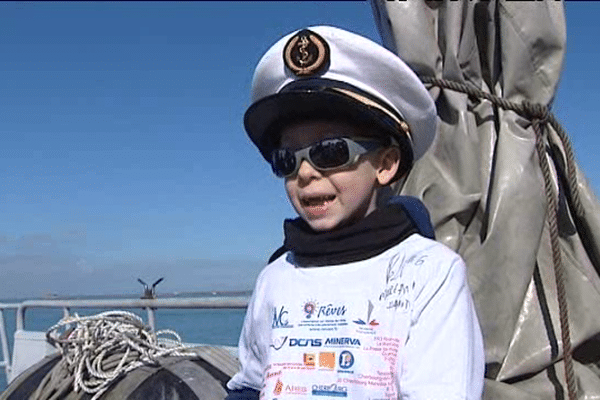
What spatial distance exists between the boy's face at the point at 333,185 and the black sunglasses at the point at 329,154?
0.01 meters

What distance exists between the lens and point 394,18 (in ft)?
6.51

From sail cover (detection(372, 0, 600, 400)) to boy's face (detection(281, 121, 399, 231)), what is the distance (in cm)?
46

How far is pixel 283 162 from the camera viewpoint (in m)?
1.49

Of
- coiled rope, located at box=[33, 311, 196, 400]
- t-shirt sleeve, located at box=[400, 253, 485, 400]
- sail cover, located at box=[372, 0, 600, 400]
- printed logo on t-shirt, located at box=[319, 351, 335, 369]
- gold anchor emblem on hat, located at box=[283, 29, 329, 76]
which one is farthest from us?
coiled rope, located at box=[33, 311, 196, 400]

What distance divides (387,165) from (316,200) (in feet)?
0.49

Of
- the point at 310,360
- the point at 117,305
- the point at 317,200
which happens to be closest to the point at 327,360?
the point at 310,360

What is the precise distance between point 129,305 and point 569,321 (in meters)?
2.25

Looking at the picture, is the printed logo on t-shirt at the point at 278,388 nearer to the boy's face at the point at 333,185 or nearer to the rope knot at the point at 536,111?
the boy's face at the point at 333,185

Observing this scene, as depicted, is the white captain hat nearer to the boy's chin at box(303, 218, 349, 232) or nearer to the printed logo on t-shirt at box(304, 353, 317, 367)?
the boy's chin at box(303, 218, 349, 232)

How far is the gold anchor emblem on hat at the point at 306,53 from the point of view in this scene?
1509 mm

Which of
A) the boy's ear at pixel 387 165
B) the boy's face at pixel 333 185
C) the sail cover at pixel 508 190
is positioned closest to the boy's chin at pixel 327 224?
the boy's face at pixel 333 185

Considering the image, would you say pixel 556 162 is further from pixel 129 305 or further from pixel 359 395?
pixel 129 305

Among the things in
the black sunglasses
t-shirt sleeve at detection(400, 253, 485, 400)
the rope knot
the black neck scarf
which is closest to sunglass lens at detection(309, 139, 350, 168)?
the black sunglasses

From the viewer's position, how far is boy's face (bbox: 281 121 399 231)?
1461 mm
